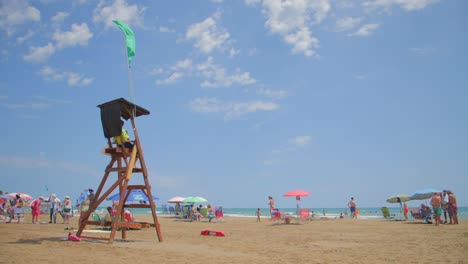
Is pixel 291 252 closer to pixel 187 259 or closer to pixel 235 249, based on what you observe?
pixel 235 249

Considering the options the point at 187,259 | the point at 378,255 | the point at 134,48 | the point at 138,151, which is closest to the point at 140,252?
the point at 187,259

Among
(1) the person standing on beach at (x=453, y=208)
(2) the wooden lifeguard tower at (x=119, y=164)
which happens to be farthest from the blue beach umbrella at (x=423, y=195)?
(2) the wooden lifeguard tower at (x=119, y=164)

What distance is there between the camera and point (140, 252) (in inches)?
310

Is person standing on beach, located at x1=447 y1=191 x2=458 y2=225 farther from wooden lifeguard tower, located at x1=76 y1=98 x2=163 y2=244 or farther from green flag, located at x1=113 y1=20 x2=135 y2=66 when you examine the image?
green flag, located at x1=113 y1=20 x2=135 y2=66

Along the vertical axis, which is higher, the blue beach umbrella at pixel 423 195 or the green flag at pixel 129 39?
the green flag at pixel 129 39

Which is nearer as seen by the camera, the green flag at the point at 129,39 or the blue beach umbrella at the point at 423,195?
the green flag at the point at 129,39

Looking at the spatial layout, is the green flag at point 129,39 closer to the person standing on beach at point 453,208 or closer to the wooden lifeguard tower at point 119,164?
the wooden lifeguard tower at point 119,164

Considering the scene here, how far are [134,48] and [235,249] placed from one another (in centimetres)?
687

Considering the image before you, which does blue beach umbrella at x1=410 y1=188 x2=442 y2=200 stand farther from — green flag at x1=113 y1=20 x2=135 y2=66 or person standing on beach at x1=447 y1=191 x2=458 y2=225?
green flag at x1=113 y1=20 x2=135 y2=66

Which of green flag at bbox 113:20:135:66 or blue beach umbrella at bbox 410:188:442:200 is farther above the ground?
green flag at bbox 113:20:135:66

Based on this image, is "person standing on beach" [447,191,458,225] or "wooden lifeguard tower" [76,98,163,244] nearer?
"wooden lifeguard tower" [76,98,163,244]

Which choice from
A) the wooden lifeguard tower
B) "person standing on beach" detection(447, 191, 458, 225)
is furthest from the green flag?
"person standing on beach" detection(447, 191, 458, 225)

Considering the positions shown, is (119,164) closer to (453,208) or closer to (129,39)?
(129,39)

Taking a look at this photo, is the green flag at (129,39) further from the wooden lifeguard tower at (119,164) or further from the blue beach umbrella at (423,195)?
the blue beach umbrella at (423,195)
